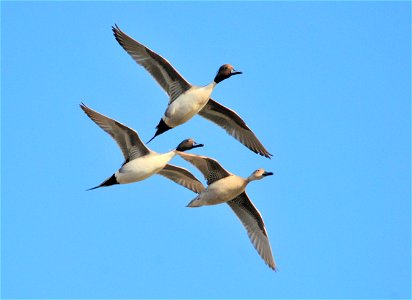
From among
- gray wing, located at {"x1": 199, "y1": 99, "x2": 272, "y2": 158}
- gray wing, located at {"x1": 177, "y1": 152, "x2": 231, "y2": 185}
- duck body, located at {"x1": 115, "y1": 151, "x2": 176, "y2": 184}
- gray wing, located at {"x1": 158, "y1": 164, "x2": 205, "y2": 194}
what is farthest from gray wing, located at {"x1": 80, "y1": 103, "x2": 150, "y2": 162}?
gray wing, located at {"x1": 199, "y1": 99, "x2": 272, "y2": 158}

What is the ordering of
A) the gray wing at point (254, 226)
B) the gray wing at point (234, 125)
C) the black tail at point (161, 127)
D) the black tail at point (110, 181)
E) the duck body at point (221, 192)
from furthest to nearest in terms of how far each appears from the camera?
the gray wing at point (234, 125) → the gray wing at point (254, 226) → the black tail at point (161, 127) → the black tail at point (110, 181) → the duck body at point (221, 192)

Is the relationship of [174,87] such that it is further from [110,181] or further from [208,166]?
[110,181]

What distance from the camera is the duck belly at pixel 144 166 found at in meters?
15.7

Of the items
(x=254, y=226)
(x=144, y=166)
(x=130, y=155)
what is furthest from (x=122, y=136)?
(x=254, y=226)

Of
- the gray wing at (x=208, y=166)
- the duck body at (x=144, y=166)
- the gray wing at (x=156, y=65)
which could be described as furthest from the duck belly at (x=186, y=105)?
the duck body at (x=144, y=166)

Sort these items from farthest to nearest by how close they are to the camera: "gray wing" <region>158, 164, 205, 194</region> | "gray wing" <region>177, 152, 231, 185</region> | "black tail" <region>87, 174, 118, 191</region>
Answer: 1. "gray wing" <region>158, 164, 205, 194</region>
2. "gray wing" <region>177, 152, 231, 185</region>
3. "black tail" <region>87, 174, 118, 191</region>

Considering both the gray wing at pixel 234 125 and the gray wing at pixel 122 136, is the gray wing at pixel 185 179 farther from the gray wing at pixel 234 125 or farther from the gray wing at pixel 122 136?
the gray wing at pixel 122 136

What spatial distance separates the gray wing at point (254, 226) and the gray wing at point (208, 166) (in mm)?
767

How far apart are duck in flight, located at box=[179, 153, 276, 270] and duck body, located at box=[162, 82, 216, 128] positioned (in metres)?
0.61

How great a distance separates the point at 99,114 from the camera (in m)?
15.9

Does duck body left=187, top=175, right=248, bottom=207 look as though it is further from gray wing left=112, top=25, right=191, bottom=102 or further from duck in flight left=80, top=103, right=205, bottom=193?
gray wing left=112, top=25, right=191, bottom=102

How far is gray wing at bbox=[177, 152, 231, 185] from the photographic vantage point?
16312 mm

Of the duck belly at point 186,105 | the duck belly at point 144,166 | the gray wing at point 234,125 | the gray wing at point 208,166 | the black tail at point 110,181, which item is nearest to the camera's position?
the duck belly at point 144,166

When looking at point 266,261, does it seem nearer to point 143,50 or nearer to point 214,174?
point 214,174
